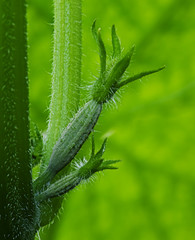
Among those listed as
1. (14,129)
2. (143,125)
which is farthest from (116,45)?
(143,125)

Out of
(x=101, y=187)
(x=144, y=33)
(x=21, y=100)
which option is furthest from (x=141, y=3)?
(x=21, y=100)

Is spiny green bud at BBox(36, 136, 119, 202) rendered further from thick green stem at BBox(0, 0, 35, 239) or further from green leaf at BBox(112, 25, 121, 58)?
green leaf at BBox(112, 25, 121, 58)

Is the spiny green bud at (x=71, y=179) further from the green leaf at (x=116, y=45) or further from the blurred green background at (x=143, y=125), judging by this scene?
the blurred green background at (x=143, y=125)

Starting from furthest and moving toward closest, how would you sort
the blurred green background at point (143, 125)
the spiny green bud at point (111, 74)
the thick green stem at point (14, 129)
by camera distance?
the blurred green background at point (143, 125), the spiny green bud at point (111, 74), the thick green stem at point (14, 129)

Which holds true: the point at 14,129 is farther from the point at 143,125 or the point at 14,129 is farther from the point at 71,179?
the point at 143,125

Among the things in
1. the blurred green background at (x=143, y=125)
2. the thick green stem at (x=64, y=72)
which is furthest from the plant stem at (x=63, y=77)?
the blurred green background at (x=143, y=125)

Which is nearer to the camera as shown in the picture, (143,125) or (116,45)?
(116,45)
